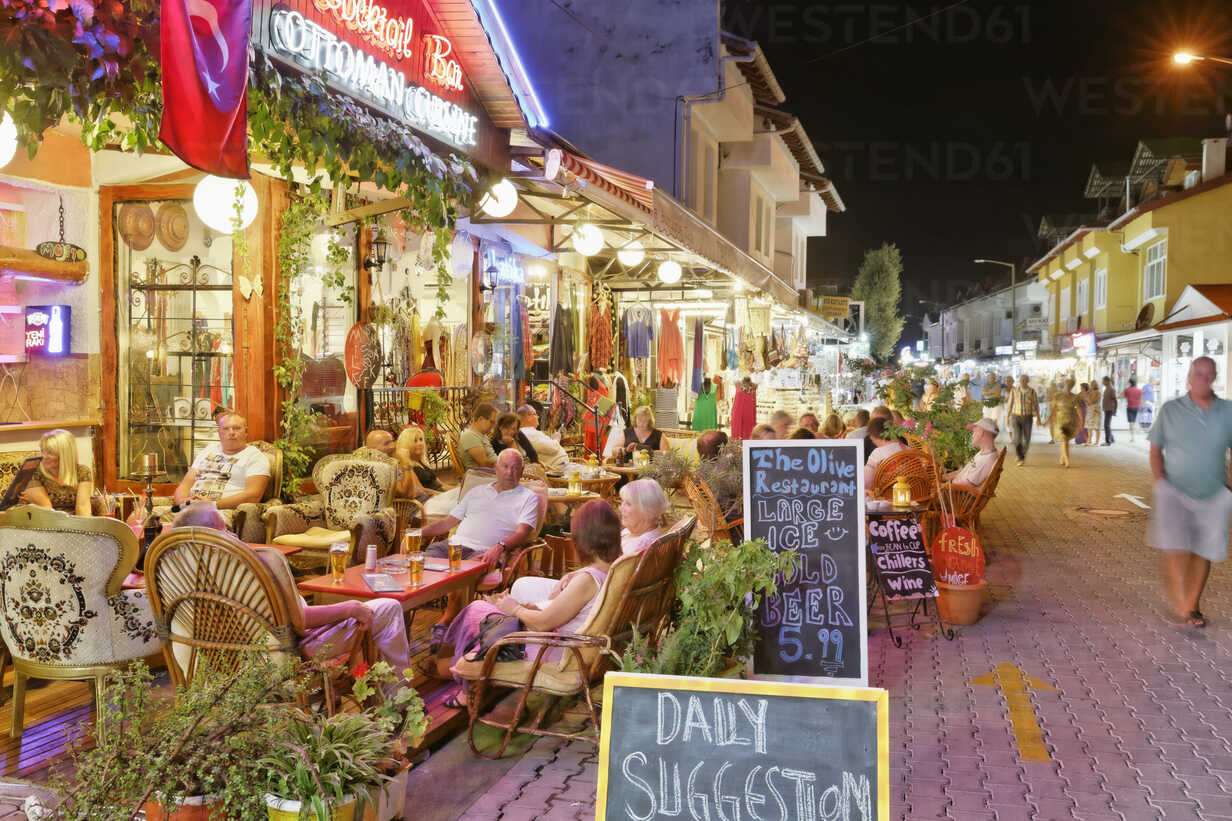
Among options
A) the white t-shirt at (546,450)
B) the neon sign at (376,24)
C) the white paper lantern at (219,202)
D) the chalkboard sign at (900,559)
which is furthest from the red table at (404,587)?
the white t-shirt at (546,450)

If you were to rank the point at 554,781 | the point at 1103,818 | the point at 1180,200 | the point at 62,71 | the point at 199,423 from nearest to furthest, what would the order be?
the point at 62,71 < the point at 1103,818 < the point at 554,781 < the point at 199,423 < the point at 1180,200

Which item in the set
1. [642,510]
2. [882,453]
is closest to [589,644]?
[642,510]

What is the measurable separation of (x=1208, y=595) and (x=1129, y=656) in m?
2.59

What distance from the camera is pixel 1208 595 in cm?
865

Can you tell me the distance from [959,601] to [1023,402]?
1442 centimetres

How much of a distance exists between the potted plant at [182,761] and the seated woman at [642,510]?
268 cm

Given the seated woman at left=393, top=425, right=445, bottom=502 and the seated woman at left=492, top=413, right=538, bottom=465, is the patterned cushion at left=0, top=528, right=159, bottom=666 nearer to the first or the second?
the seated woman at left=393, top=425, right=445, bottom=502

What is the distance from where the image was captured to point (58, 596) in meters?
4.65

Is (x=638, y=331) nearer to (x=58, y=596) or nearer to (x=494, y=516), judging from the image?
(x=494, y=516)

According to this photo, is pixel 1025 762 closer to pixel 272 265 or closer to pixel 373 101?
pixel 373 101

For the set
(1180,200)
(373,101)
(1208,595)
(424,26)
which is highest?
(1180,200)

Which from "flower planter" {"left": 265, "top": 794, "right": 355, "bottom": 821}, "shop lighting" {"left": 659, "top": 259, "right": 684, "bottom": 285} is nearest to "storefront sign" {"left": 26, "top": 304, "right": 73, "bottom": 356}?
"flower planter" {"left": 265, "top": 794, "right": 355, "bottom": 821}

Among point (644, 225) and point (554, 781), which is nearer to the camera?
point (554, 781)

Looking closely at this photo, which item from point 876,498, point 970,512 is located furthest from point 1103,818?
point 970,512
